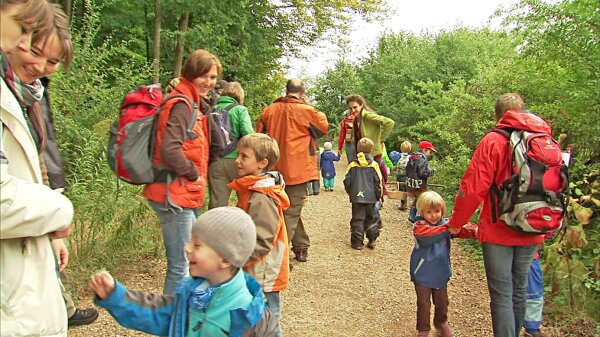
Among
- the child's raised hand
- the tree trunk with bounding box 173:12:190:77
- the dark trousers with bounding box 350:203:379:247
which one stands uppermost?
the tree trunk with bounding box 173:12:190:77

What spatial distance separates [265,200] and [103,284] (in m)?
1.43

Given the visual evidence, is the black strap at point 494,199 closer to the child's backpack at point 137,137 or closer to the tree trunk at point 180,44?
the child's backpack at point 137,137

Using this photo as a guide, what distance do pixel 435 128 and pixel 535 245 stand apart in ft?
31.3

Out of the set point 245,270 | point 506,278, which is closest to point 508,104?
point 506,278

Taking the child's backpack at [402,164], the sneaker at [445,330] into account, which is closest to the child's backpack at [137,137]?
the sneaker at [445,330]

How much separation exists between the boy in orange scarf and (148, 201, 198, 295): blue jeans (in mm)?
613

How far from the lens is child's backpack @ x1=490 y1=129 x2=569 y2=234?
12.3ft

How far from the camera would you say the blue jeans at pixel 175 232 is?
3.98 m

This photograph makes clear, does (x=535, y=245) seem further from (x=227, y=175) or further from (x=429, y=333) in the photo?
(x=227, y=175)

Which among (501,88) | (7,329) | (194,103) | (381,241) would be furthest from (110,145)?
(501,88)

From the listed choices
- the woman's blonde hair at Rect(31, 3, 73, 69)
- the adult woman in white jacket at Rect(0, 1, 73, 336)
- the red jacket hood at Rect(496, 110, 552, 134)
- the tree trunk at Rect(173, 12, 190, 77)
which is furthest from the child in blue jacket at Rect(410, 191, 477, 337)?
the tree trunk at Rect(173, 12, 190, 77)

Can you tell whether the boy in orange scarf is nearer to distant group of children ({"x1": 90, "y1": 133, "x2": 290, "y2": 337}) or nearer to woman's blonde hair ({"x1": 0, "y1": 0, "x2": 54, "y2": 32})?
distant group of children ({"x1": 90, "y1": 133, "x2": 290, "y2": 337})

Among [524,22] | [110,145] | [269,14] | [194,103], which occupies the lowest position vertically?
[110,145]

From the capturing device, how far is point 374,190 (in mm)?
7645
